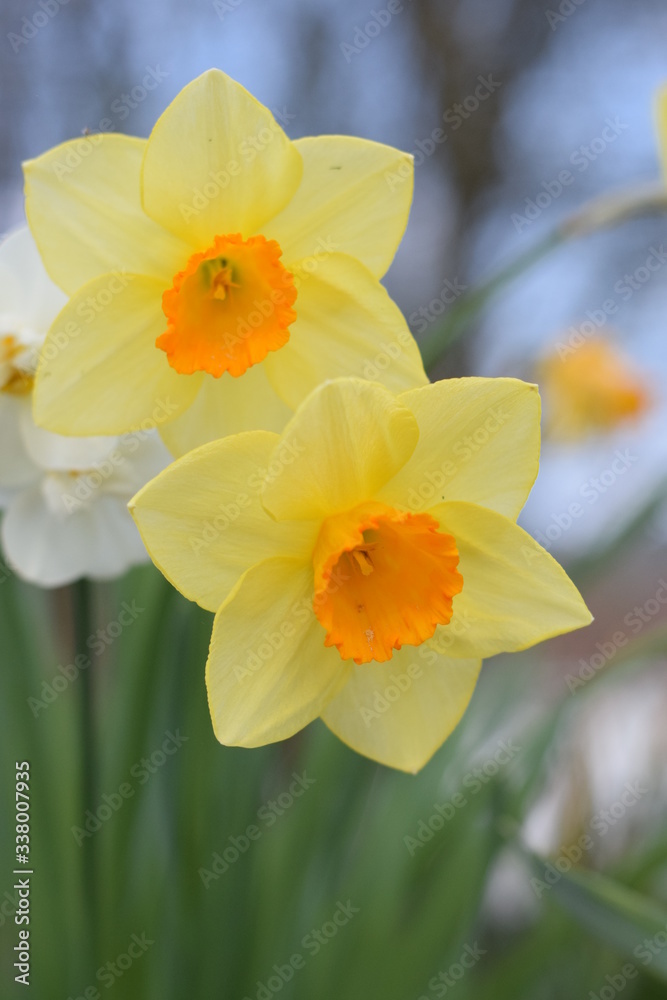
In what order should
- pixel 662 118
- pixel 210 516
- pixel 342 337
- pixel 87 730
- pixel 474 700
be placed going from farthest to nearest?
pixel 474 700 → pixel 662 118 → pixel 87 730 → pixel 342 337 → pixel 210 516

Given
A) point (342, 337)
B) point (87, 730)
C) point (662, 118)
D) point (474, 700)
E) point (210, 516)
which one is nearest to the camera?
point (210, 516)

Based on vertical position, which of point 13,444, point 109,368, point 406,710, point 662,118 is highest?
point 662,118

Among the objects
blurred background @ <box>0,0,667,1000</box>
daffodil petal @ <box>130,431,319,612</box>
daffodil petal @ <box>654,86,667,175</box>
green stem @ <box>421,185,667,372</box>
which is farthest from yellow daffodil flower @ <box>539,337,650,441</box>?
daffodil petal @ <box>130,431,319,612</box>

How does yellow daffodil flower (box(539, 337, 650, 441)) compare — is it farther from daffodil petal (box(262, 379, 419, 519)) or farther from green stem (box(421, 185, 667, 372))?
daffodil petal (box(262, 379, 419, 519))

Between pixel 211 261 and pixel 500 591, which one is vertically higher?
pixel 211 261

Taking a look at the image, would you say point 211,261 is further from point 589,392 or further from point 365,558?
point 589,392

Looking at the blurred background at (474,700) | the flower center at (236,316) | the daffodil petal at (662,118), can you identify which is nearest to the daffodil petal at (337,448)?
the flower center at (236,316)

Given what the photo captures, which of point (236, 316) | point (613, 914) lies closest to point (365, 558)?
point (236, 316)
